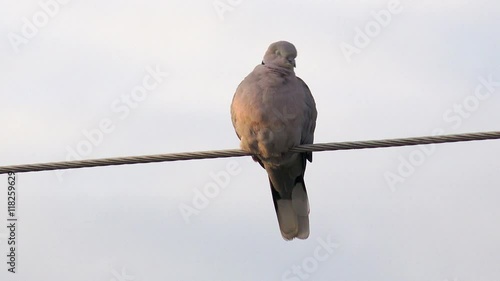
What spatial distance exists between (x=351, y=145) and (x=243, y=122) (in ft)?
4.71

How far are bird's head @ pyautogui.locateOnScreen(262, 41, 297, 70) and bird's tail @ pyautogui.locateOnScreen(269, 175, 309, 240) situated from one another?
965 mm

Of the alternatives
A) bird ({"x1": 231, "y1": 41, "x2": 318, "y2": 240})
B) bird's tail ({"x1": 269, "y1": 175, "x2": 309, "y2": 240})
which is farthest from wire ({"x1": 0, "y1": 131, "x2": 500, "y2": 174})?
bird's tail ({"x1": 269, "y1": 175, "x2": 309, "y2": 240})

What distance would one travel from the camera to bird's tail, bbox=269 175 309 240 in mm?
7516

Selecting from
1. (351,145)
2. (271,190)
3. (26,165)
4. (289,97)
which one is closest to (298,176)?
(271,190)

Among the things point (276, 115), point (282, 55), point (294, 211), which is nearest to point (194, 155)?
point (276, 115)

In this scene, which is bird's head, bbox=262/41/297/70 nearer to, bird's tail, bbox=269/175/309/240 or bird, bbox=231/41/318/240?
bird, bbox=231/41/318/240

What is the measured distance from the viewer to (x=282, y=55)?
7.04m

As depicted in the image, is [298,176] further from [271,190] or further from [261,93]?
[261,93]

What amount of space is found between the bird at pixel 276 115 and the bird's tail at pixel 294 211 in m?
0.08

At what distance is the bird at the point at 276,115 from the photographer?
673 centimetres

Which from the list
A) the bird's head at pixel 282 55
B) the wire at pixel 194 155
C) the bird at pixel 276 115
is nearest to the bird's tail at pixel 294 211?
the bird at pixel 276 115

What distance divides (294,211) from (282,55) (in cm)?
123

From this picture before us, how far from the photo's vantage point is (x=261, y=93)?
6770 mm

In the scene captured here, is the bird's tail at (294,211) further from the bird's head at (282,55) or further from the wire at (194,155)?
the wire at (194,155)
